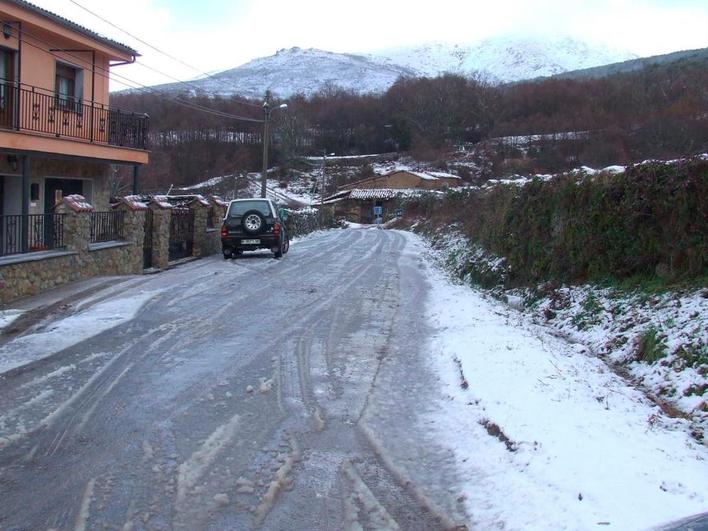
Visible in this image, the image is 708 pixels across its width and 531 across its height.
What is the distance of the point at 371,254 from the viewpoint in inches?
961

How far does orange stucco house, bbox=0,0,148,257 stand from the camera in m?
16.3

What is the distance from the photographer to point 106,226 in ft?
50.2

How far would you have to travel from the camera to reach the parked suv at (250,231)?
793 inches

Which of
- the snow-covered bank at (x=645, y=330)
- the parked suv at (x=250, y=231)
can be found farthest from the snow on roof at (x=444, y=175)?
the snow-covered bank at (x=645, y=330)

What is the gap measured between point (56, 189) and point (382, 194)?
200 ft

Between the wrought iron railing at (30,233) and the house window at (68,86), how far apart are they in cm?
668

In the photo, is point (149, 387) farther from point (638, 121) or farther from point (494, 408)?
point (638, 121)

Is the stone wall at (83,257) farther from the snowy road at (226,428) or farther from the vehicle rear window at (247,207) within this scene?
the vehicle rear window at (247,207)

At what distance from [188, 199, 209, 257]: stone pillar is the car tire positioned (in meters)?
1.72

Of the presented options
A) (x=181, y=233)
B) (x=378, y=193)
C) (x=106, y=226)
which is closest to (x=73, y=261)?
(x=106, y=226)

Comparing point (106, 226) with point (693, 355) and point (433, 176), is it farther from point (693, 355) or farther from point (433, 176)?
point (433, 176)

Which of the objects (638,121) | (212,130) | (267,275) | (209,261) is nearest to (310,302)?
(267,275)

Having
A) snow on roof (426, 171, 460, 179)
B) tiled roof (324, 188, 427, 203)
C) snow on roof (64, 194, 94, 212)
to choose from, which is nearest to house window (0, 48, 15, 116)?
snow on roof (64, 194, 94, 212)

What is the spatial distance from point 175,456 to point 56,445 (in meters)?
0.96
